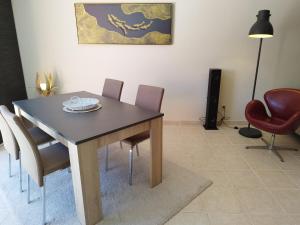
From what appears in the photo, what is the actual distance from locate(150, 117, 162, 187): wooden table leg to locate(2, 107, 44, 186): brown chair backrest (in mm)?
913

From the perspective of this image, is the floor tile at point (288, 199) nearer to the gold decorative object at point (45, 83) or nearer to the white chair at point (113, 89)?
the white chair at point (113, 89)

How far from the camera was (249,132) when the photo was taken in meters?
3.27

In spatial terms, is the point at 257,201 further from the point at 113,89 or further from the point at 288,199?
the point at 113,89

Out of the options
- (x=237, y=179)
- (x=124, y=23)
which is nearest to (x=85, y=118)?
(x=237, y=179)

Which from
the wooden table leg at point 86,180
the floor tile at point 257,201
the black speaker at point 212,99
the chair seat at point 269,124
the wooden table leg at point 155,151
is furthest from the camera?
the black speaker at point 212,99

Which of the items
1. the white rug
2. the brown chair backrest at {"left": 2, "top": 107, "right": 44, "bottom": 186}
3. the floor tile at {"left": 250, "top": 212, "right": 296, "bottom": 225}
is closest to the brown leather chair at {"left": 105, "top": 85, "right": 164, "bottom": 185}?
the white rug

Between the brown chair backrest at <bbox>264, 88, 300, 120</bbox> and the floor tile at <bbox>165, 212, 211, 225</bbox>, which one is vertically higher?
the brown chair backrest at <bbox>264, 88, 300, 120</bbox>

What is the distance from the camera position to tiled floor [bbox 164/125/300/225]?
1696mm

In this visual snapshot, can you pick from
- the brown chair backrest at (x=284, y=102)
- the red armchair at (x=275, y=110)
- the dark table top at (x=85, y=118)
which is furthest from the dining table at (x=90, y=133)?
the brown chair backrest at (x=284, y=102)

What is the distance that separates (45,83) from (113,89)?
1.50 metres

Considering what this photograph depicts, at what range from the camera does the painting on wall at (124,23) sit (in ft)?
10.6

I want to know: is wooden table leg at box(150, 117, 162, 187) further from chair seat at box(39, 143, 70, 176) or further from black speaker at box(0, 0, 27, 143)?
black speaker at box(0, 0, 27, 143)

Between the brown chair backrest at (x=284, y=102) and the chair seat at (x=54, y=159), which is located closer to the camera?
the chair seat at (x=54, y=159)

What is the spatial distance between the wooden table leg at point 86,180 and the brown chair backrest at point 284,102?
8.45 feet
